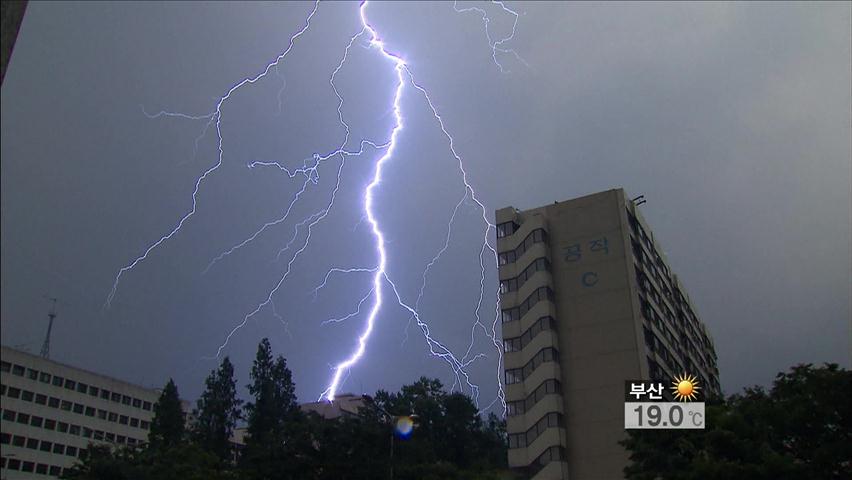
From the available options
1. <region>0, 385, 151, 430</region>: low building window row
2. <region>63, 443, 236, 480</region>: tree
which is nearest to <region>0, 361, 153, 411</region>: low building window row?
<region>0, 385, 151, 430</region>: low building window row

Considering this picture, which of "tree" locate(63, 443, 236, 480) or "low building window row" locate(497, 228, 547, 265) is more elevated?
"low building window row" locate(497, 228, 547, 265)

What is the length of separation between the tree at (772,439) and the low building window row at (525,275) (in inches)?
851

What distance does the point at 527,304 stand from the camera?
40.5 metres

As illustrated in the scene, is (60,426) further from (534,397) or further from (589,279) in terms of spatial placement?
(589,279)

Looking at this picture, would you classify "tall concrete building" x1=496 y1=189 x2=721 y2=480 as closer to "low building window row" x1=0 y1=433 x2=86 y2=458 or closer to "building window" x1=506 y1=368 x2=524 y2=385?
"building window" x1=506 y1=368 x2=524 y2=385

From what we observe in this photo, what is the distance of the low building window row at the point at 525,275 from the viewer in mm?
40219

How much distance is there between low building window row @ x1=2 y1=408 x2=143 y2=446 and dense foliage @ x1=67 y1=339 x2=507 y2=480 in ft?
23.8

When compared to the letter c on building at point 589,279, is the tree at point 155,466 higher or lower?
lower

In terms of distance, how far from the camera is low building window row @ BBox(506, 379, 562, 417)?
37.5 metres

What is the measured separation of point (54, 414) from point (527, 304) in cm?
4028

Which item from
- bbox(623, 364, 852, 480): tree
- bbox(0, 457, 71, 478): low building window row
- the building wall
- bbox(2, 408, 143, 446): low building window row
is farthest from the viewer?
bbox(2, 408, 143, 446): low building window row
